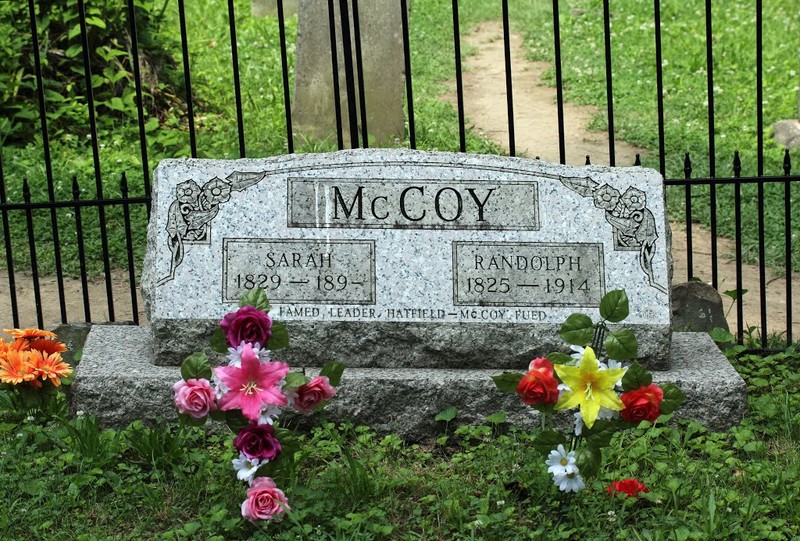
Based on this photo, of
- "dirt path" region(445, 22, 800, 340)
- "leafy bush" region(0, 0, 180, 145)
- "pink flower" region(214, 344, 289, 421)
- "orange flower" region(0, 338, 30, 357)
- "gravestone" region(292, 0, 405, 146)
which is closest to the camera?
"pink flower" region(214, 344, 289, 421)

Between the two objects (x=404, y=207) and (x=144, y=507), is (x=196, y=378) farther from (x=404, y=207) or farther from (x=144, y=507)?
(x=404, y=207)

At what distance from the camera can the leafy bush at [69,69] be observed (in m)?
9.18

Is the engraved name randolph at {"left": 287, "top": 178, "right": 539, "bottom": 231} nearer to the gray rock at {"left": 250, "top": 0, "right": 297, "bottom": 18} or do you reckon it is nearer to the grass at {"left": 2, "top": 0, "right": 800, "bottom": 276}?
the grass at {"left": 2, "top": 0, "right": 800, "bottom": 276}

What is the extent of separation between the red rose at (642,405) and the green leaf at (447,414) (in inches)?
37.3

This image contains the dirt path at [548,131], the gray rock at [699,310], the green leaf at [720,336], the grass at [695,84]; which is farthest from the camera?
the grass at [695,84]

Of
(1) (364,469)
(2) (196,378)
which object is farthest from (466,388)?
(2) (196,378)

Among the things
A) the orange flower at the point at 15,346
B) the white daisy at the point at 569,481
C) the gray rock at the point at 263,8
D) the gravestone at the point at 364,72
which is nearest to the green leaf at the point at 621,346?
the white daisy at the point at 569,481

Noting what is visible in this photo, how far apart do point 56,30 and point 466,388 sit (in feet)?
21.8

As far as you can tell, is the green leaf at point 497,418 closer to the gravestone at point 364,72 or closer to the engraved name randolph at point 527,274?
the engraved name randolph at point 527,274

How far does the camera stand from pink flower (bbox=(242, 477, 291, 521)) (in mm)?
3426

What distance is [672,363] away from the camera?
4539 millimetres

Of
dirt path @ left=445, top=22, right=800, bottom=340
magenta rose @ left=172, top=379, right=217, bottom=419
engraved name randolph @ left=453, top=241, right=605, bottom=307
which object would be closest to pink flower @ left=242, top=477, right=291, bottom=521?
magenta rose @ left=172, top=379, right=217, bottom=419

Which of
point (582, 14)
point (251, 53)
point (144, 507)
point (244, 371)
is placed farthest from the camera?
point (582, 14)

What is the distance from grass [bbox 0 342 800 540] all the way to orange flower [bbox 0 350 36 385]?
22 cm
